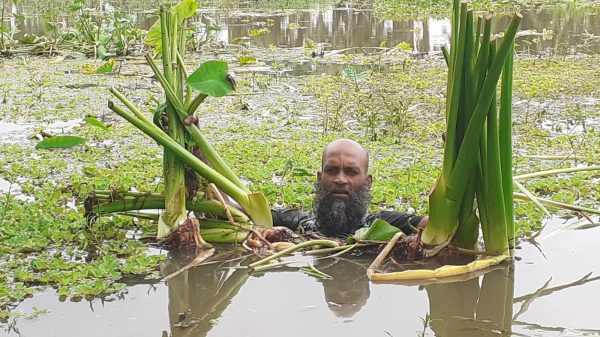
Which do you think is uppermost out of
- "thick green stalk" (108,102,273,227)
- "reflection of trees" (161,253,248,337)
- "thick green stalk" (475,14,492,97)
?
"thick green stalk" (475,14,492,97)

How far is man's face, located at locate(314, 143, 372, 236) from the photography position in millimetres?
4711

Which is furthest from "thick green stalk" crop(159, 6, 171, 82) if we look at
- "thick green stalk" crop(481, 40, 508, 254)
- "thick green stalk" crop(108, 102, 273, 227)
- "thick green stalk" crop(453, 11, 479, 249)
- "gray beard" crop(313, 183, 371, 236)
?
"thick green stalk" crop(481, 40, 508, 254)

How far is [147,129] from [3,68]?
27.4 ft

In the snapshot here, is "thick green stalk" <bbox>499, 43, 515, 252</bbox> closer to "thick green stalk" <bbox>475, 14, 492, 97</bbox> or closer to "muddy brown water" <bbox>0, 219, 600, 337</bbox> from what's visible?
"thick green stalk" <bbox>475, 14, 492, 97</bbox>

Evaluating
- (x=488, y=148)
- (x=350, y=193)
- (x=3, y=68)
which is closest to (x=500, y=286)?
(x=488, y=148)

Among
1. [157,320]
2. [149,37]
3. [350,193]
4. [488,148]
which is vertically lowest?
[157,320]

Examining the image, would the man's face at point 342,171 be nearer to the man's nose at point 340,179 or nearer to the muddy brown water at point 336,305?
the man's nose at point 340,179

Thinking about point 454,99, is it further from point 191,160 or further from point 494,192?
point 191,160

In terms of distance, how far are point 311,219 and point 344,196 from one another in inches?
13.2

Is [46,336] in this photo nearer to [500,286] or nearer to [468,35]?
[500,286]

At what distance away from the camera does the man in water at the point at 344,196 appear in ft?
15.4

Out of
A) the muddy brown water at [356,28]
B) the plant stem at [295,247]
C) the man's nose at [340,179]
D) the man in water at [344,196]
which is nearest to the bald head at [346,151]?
the man in water at [344,196]

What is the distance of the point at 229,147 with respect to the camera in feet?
23.3

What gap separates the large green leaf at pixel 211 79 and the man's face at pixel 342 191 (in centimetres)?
74
